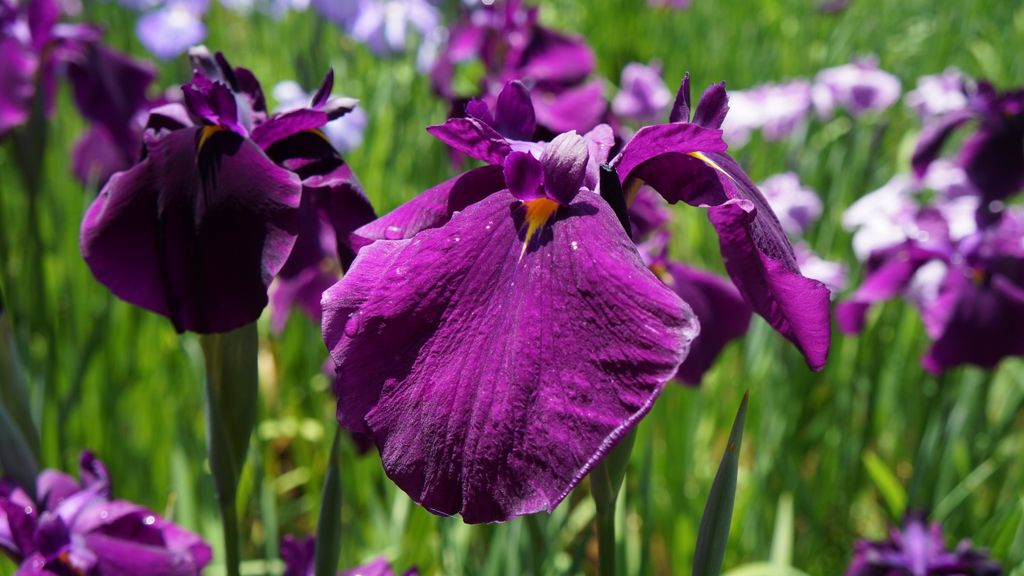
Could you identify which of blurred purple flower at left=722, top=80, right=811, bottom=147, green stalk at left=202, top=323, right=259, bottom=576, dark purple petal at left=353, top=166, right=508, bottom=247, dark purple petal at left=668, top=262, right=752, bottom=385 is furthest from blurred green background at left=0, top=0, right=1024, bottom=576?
dark purple petal at left=353, top=166, right=508, bottom=247

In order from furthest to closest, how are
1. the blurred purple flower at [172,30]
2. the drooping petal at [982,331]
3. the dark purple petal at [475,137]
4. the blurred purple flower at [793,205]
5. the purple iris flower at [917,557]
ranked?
the blurred purple flower at [172,30] < the blurred purple flower at [793,205] < the drooping petal at [982,331] < the purple iris flower at [917,557] < the dark purple petal at [475,137]

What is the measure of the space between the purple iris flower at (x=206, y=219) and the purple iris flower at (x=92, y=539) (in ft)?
0.85

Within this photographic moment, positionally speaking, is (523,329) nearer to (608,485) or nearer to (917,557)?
(608,485)

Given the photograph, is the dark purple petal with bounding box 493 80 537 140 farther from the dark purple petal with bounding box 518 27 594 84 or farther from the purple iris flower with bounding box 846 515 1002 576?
the dark purple petal with bounding box 518 27 594 84

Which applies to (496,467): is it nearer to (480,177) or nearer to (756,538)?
(480,177)

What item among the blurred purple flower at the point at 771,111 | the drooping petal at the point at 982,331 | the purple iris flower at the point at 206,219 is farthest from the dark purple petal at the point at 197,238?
the blurred purple flower at the point at 771,111

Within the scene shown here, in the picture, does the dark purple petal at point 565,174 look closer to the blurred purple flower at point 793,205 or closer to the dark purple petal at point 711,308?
the dark purple petal at point 711,308

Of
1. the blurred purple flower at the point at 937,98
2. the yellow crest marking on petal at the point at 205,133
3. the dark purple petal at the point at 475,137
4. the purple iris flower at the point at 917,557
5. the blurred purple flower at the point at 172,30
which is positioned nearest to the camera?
the dark purple petal at the point at 475,137

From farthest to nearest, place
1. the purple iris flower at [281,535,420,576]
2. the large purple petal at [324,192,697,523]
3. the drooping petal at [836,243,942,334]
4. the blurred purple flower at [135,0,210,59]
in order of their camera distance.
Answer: the blurred purple flower at [135,0,210,59], the drooping petal at [836,243,942,334], the purple iris flower at [281,535,420,576], the large purple petal at [324,192,697,523]

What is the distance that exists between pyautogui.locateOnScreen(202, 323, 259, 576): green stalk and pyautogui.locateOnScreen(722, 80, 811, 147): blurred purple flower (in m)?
1.92

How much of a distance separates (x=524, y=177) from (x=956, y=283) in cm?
119

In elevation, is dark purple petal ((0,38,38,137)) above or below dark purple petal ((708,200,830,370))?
below

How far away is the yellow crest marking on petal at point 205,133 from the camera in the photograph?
80 cm

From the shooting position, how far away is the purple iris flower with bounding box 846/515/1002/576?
1.20m
